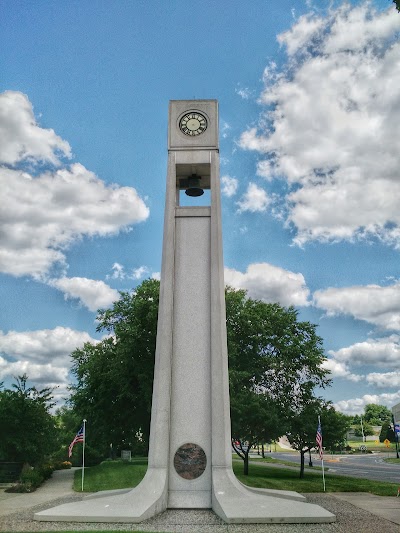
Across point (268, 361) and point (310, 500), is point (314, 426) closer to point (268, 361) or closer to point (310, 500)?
point (268, 361)

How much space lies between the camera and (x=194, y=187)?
2167 cm

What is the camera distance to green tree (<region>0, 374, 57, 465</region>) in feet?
98.8

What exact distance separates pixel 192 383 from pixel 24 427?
1807cm

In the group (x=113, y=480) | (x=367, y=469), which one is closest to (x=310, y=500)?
(x=113, y=480)

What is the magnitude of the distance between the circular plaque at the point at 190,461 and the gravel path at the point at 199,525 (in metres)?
1.30

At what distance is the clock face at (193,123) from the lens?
21.6 metres

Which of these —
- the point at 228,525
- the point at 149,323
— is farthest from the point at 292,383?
the point at 228,525

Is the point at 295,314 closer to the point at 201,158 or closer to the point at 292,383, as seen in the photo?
the point at 292,383

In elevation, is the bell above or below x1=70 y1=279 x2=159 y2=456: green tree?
above

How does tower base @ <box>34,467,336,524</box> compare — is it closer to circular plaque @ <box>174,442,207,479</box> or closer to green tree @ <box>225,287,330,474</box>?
circular plaque @ <box>174,442,207,479</box>

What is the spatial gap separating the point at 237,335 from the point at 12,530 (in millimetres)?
23315

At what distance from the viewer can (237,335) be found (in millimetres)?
34938

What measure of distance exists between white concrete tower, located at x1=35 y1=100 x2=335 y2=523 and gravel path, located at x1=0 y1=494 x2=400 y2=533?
344 mm

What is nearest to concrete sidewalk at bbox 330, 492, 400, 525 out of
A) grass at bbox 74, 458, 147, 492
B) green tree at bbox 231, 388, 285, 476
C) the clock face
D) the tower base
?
the tower base
